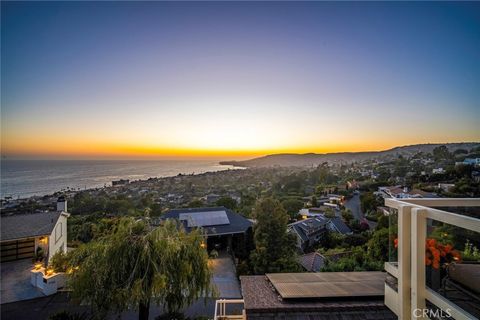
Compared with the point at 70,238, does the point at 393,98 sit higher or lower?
higher

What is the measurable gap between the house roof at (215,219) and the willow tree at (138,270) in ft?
23.6

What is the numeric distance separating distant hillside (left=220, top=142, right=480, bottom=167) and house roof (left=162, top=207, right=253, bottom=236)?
1185cm

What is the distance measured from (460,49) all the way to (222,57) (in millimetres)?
8459

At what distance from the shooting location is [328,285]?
372 centimetres

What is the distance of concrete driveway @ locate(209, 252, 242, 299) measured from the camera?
797 cm

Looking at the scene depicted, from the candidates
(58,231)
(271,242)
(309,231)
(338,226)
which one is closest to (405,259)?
(271,242)

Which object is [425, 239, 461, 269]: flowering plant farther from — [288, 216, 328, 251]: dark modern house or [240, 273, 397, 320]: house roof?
[288, 216, 328, 251]: dark modern house

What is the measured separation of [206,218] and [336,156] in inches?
816

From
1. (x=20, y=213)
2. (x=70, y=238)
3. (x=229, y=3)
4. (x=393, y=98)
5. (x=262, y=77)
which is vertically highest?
(x=229, y=3)

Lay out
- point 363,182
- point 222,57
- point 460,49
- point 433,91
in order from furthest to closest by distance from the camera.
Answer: point 363,182, point 433,91, point 222,57, point 460,49

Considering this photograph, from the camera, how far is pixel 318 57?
9820 mm

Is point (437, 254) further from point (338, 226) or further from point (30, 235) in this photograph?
point (338, 226)

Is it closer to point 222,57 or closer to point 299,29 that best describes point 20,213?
point 222,57

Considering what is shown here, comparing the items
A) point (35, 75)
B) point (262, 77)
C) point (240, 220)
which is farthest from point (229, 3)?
point (240, 220)
